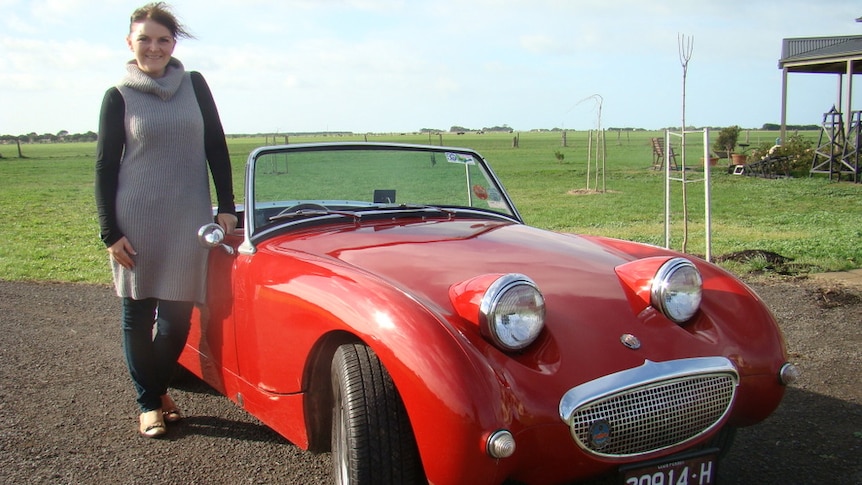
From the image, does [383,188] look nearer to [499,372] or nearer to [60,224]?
[499,372]

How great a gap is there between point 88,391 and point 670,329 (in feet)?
10.6

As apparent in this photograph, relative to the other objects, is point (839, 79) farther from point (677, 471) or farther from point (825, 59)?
point (677, 471)

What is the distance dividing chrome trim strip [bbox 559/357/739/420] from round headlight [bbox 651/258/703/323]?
0.23 meters

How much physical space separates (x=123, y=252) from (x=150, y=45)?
96cm

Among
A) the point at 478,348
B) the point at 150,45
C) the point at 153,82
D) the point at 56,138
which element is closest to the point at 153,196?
the point at 153,82

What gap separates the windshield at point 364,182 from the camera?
3647mm

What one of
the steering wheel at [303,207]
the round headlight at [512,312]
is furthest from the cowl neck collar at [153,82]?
the round headlight at [512,312]

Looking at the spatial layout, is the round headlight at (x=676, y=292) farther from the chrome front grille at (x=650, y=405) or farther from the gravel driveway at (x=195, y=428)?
the gravel driveway at (x=195, y=428)

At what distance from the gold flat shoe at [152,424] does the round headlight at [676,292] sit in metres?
2.36

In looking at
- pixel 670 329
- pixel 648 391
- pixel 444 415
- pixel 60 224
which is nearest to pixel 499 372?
pixel 444 415

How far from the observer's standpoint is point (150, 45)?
3422 mm

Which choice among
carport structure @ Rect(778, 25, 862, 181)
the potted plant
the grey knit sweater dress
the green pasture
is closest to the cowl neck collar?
the grey knit sweater dress

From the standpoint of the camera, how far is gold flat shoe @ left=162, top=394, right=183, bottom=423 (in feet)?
12.1

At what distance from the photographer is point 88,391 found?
13.8 ft
